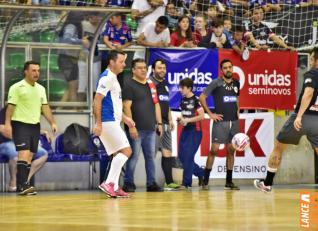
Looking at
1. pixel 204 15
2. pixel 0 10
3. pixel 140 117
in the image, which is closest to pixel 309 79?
pixel 140 117

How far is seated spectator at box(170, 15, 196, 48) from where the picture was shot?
19.5 m

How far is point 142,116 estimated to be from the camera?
16.8 meters

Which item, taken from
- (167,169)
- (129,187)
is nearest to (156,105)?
(167,169)

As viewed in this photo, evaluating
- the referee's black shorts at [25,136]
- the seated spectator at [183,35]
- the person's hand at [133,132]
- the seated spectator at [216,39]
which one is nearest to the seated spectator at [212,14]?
the seated spectator at [216,39]

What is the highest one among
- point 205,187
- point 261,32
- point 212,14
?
point 212,14

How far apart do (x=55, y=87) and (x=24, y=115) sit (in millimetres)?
2040

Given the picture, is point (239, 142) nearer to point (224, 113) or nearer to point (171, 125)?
point (224, 113)

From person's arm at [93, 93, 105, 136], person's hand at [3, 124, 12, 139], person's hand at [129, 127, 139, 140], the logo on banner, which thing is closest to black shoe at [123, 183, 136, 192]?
person's hand at [129, 127, 139, 140]

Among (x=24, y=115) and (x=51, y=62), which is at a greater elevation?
(x=51, y=62)

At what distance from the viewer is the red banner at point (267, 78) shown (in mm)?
19891

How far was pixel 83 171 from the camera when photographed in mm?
18219

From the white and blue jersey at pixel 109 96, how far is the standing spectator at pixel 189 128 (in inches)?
120

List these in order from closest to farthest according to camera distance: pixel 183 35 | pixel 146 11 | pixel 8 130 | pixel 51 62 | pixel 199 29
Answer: pixel 8 130
pixel 51 62
pixel 146 11
pixel 183 35
pixel 199 29

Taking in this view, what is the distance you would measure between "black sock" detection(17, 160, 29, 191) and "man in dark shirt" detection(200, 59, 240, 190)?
3.65 metres
